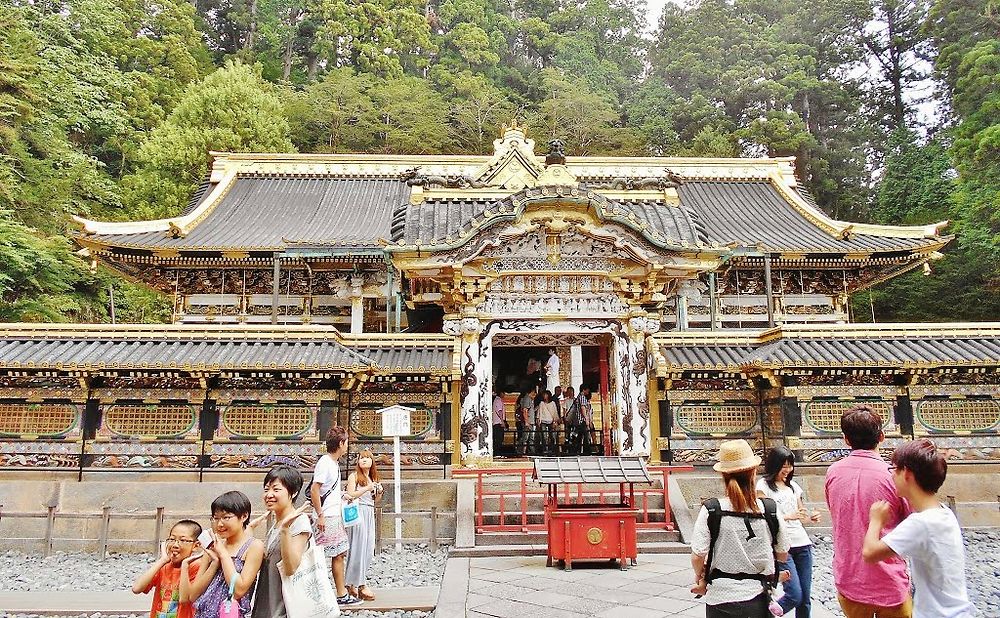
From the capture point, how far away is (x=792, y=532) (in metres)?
5.06

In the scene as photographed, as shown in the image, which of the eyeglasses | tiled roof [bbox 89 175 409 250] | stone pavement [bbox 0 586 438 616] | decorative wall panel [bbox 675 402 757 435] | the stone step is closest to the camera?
the eyeglasses

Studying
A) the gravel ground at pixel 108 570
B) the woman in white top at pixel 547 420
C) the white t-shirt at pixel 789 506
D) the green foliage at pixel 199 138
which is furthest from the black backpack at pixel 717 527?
the green foliage at pixel 199 138

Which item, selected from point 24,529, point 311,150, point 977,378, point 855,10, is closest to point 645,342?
point 977,378

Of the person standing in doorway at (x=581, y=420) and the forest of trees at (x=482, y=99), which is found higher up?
the forest of trees at (x=482, y=99)

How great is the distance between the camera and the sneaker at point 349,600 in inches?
260

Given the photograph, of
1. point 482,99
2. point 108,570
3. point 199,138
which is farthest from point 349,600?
point 482,99

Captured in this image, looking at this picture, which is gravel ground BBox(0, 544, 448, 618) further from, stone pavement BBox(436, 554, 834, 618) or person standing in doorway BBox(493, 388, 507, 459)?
person standing in doorway BBox(493, 388, 507, 459)

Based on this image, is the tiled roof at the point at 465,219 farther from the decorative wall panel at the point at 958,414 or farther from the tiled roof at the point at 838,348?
the decorative wall panel at the point at 958,414

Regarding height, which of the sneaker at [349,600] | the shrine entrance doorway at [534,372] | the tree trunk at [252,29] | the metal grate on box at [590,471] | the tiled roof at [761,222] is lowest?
the sneaker at [349,600]

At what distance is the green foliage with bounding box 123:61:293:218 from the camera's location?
2705 cm

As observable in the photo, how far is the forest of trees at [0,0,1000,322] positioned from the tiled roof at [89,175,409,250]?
18.5 feet

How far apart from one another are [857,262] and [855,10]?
3185cm

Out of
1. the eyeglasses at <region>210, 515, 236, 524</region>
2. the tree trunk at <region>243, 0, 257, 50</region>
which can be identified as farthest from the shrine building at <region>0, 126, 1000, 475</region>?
the tree trunk at <region>243, 0, 257, 50</region>

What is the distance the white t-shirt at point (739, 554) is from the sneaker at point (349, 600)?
4.18m
